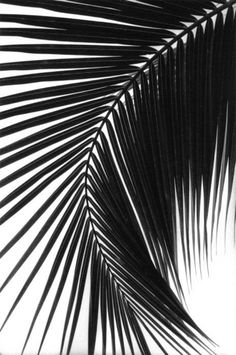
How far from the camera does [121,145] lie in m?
0.69

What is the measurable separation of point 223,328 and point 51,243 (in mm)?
368

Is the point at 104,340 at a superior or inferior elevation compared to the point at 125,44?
inferior

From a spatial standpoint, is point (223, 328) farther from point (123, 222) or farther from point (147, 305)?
point (123, 222)

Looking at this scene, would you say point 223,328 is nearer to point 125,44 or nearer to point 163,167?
point 163,167

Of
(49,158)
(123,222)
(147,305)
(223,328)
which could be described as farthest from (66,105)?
(223,328)

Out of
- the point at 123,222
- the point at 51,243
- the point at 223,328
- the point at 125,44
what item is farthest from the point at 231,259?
the point at 125,44

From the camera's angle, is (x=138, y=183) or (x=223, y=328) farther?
(x=223, y=328)

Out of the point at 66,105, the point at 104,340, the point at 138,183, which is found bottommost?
the point at 104,340

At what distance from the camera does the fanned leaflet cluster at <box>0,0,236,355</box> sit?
2.05 feet

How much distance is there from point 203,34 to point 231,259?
42cm

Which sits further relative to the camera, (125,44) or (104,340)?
(104,340)

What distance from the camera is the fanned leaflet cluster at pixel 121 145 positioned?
0.63m

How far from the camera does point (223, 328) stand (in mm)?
794

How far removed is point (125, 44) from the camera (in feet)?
2.07
